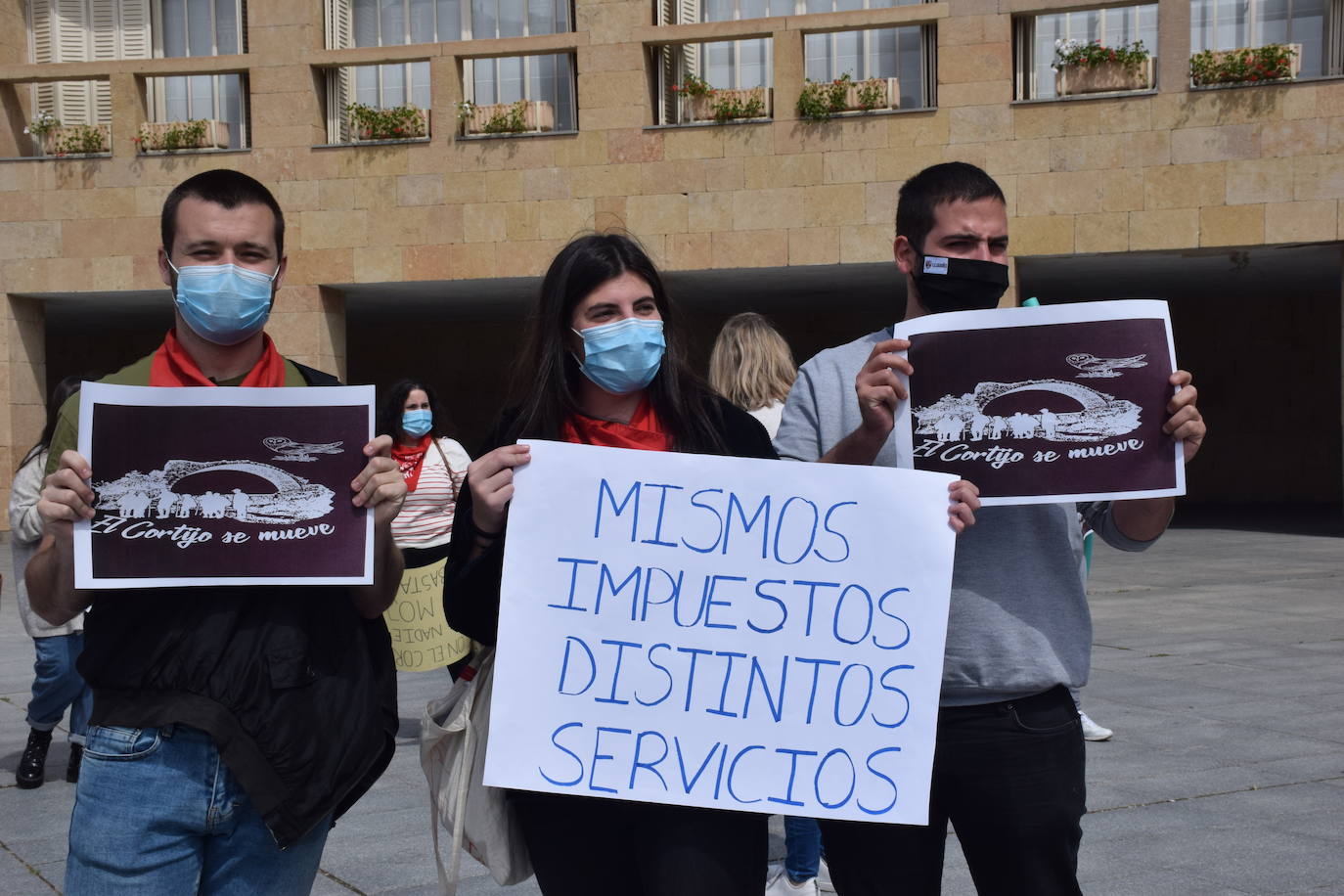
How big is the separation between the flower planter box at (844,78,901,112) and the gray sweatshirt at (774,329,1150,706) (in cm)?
1518

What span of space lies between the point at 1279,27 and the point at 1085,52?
2570 millimetres

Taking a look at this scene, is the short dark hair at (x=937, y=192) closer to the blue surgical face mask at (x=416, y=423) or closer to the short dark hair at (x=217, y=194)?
the short dark hair at (x=217, y=194)

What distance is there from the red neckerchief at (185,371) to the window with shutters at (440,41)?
53.7 ft

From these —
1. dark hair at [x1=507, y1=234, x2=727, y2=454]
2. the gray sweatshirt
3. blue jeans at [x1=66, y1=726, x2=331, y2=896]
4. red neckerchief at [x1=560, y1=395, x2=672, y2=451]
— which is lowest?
blue jeans at [x1=66, y1=726, x2=331, y2=896]

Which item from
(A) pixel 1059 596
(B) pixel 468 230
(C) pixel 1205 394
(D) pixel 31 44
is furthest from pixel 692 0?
(A) pixel 1059 596

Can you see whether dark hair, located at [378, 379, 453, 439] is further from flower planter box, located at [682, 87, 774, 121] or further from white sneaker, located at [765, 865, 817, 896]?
flower planter box, located at [682, 87, 774, 121]

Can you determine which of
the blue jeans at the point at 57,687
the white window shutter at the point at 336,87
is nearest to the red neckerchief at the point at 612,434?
the blue jeans at the point at 57,687

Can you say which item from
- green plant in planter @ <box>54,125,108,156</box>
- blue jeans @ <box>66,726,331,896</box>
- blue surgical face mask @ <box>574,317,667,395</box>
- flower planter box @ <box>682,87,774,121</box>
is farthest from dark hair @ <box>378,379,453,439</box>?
green plant in planter @ <box>54,125,108,156</box>

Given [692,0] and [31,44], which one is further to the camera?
[31,44]

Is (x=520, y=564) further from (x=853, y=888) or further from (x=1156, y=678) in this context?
(x=1156, y=678)

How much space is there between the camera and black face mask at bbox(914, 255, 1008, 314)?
267 centimetres

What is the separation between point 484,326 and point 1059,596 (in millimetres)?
24878

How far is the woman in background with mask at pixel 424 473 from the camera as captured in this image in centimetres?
620

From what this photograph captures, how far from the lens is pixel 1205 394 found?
83.3 ft
